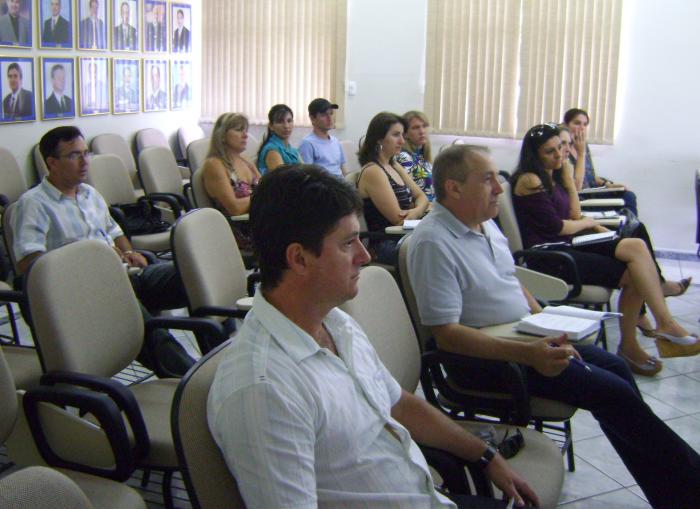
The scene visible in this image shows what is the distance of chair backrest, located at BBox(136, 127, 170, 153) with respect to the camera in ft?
24.5

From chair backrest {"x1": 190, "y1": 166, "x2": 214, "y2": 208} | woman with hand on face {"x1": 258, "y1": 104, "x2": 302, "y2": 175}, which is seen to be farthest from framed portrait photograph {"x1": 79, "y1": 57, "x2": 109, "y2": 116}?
chair backrest {"x1": 190, "y1": 166, "x2": 214, "y2": 208}

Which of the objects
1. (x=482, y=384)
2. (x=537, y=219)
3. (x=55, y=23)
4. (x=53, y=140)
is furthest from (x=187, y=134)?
(x=482, y=384)

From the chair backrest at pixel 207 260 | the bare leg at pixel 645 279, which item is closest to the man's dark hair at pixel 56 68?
the chair backrest at pixel 207 260

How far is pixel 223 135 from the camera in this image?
504 centimetres

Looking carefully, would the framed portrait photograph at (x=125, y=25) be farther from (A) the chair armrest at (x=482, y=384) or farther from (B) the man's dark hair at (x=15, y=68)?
(A) the chair armrest at (x=482, y=384)

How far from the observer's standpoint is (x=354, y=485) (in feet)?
5.02

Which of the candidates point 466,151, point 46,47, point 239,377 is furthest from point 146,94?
point 239,377

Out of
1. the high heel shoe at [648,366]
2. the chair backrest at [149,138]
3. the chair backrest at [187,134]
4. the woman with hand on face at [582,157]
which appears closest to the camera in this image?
the high heel shoe at [648,366]

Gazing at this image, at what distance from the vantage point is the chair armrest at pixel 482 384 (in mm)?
2449

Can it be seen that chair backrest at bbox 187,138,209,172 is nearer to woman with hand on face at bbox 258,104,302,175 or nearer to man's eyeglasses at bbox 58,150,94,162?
woman with hand on face at bbox 258,104,302,175

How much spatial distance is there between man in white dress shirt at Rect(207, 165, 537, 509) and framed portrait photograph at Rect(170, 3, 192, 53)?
22.9ft

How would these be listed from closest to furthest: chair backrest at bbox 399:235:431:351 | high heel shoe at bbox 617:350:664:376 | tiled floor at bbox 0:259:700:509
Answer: chair backrest at bbox 399:235:431:351 → tiled floor at bbox 0:259:700:509 → high heel shoe at bbox 617:350:664:376

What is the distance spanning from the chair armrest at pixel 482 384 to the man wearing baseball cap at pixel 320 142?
157 inches

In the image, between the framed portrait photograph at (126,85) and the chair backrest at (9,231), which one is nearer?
the chair backrest at (9,231)
